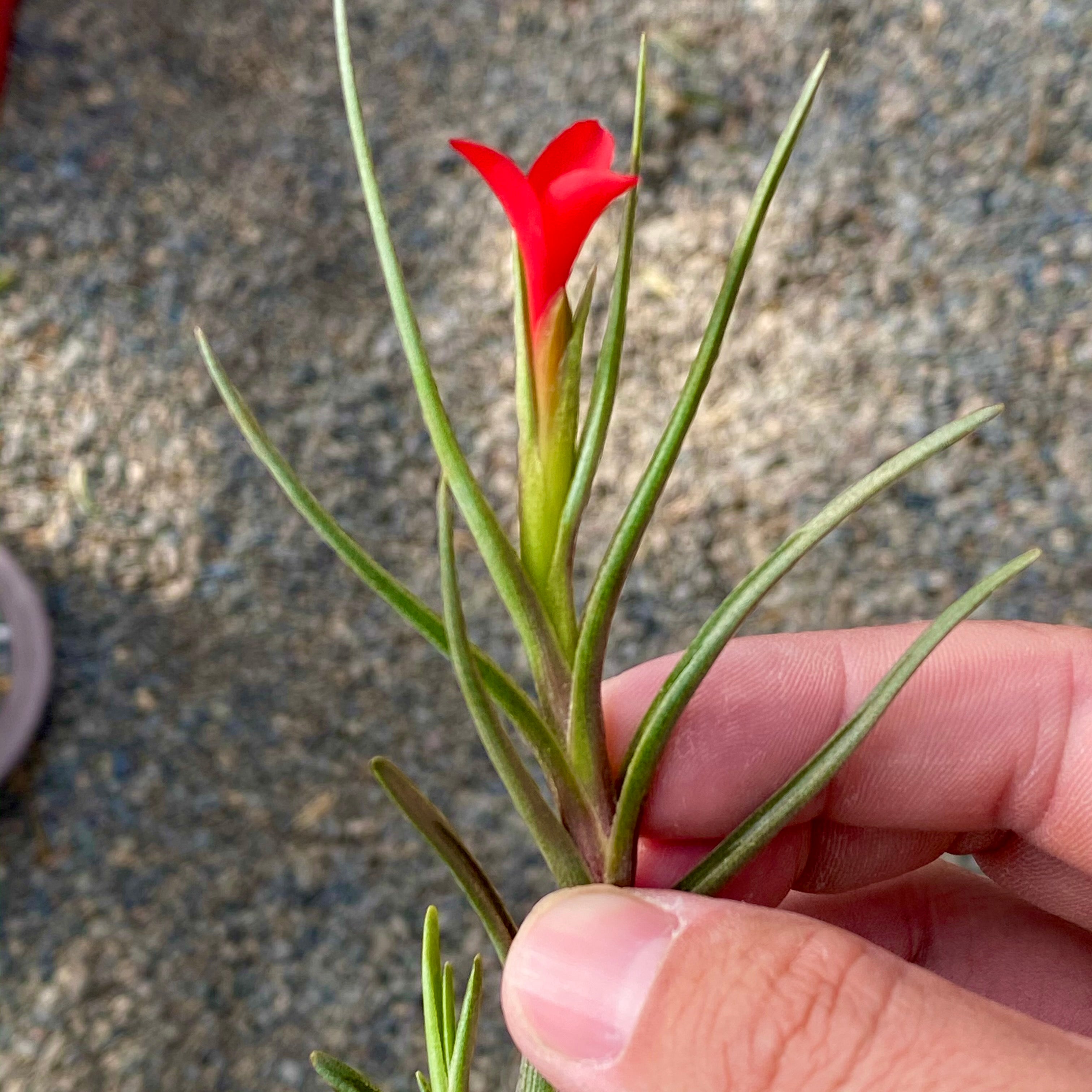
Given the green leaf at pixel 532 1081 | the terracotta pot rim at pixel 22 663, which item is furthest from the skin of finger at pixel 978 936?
the terracotta pot rim at pixel 22 663

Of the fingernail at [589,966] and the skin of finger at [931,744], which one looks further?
the skin of finger at [931,744]

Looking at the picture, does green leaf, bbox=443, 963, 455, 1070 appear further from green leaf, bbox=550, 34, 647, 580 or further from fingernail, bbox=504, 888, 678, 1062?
green leaf, bbox=550, 34, 647, 580

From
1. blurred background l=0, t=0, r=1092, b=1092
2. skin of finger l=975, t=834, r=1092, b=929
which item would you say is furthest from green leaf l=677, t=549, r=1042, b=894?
blurred background l=0, t=0, r=1092, b=1092

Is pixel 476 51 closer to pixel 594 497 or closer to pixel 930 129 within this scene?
pixel 930 129

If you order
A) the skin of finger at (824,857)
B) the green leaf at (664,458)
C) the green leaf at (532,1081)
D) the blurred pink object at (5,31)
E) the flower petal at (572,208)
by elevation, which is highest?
the blurred pink object at (5,31)

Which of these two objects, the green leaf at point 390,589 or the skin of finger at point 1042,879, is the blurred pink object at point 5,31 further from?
the skin of finger at point 1042,879

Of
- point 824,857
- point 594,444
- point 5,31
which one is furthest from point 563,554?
point 5,31

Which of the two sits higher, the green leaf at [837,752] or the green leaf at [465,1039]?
the green leaf at [837,752]

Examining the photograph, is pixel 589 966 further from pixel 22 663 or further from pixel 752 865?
pixel 22 663
